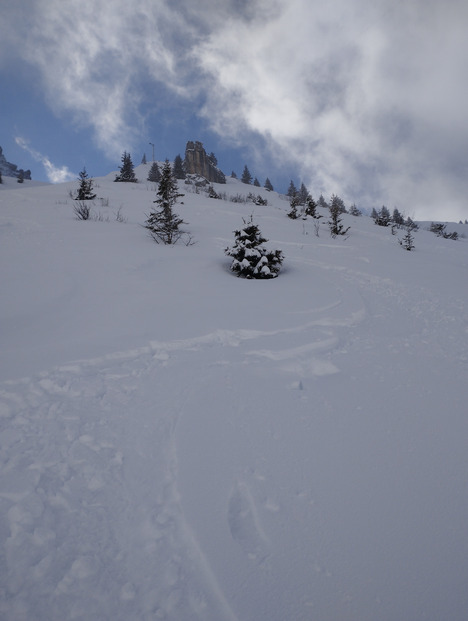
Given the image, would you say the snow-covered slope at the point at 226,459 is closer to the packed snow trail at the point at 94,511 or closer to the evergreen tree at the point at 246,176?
the packed snow trail at the point at 94,511

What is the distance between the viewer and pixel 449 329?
4.32 metres

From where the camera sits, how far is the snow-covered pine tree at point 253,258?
6590 mm

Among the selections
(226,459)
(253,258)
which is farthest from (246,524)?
(253,258)

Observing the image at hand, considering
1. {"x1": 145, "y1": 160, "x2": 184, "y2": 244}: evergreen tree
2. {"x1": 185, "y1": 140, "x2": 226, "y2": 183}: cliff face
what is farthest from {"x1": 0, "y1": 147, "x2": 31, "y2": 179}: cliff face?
{"x1": 145, "y1": 160, "x2": 184, "y2": 244}: evergreen tree

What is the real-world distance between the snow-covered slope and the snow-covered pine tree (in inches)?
83.6

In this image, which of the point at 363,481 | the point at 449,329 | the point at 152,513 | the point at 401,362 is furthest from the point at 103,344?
the point at 449,329

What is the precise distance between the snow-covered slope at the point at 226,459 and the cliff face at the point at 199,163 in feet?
198

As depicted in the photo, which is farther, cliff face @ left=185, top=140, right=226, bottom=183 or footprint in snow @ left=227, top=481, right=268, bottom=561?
cliff face @ left=185, top=140, right=226, bottom=183

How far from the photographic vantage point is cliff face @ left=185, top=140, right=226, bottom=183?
192 feet

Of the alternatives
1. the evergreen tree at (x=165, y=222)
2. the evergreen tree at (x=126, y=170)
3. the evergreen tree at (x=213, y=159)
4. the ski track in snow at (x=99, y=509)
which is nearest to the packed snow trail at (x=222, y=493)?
the ski track in snow at (x=99, y=509)

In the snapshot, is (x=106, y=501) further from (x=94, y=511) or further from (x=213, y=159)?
(x=213, y=159)

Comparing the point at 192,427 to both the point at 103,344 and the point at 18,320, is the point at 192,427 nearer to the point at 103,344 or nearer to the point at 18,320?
the point at 103,344

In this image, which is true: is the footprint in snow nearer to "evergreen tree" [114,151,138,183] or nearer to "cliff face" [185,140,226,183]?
"evergreen tree" [114,151,138,183]

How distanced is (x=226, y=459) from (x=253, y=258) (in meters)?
5.28
